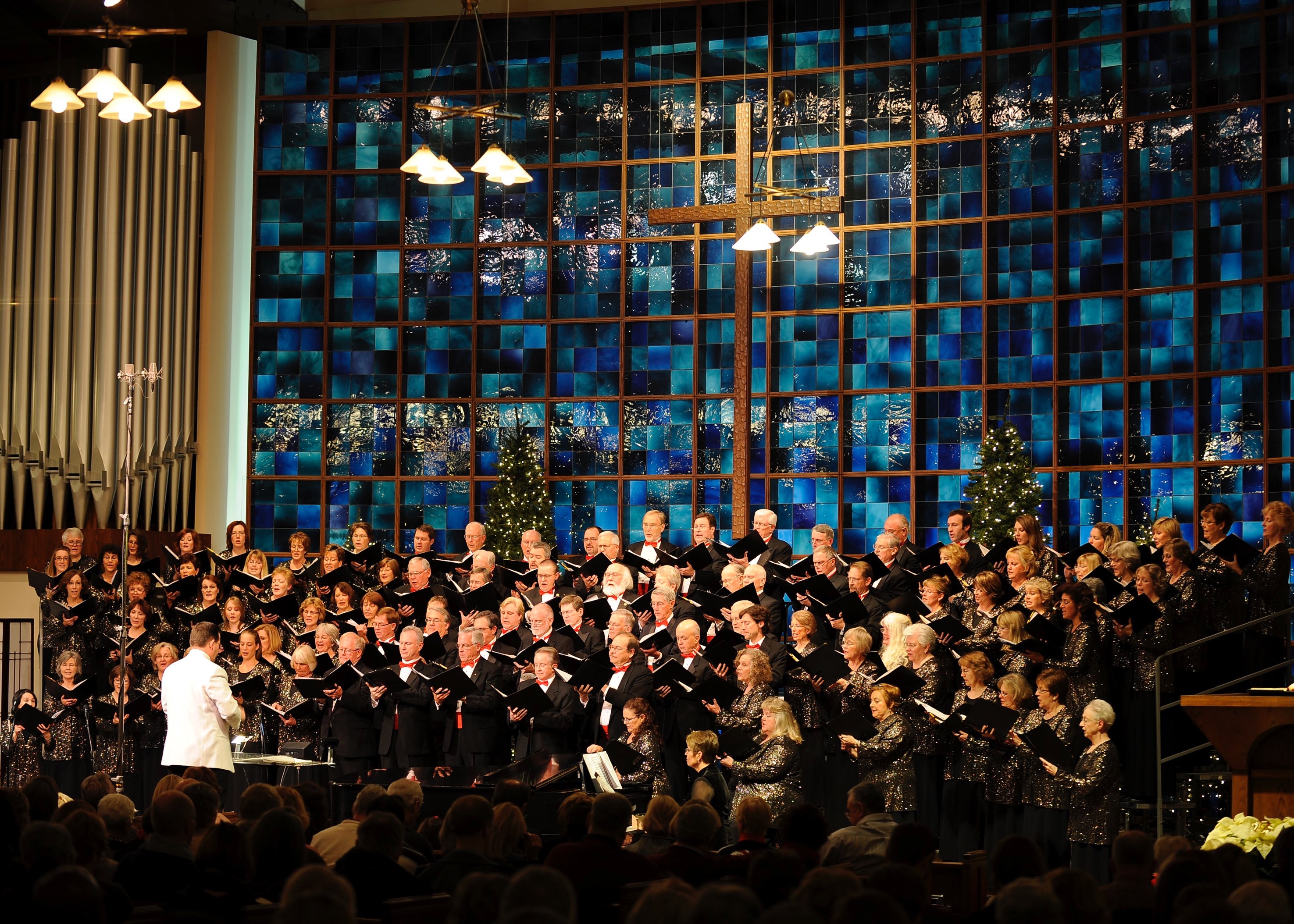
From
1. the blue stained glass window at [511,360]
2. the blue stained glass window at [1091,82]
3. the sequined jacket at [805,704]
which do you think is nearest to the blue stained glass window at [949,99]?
the blue stained glass window at [1091,82]

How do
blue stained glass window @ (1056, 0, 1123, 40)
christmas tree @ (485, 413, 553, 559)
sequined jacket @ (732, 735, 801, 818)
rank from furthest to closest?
christmas tree @ (485, 413, 553, 559) < blue stained glass window @ (1056, 0, 1123, 40) < sequined jacket @ (732, 735, 801, 818)

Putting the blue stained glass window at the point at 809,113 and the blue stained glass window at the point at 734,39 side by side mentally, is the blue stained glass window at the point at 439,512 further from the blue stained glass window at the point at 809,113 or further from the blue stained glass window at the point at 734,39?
the blue stained glass window at the point at 734,39

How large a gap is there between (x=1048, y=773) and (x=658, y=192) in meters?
6.41

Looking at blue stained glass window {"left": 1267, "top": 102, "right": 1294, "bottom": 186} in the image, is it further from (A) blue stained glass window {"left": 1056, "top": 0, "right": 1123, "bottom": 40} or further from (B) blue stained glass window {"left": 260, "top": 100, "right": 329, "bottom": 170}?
(B) blue stained glass window {"left": 260, "top": 100, "right": 329, "bottom": 170}

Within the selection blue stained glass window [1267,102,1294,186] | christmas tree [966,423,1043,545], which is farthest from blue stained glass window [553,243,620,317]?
blue stained glass window [1267,102,1294,186]

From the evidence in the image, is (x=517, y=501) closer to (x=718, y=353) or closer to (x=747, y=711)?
(x=718, y=353)

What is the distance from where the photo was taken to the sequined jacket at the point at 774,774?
20.5ft

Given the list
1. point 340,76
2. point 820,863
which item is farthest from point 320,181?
point 820,863

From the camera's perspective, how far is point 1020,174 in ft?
35.1

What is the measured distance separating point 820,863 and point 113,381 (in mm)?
8468

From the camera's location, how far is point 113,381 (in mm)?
11195

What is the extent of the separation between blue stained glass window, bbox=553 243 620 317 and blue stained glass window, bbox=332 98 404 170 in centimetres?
150

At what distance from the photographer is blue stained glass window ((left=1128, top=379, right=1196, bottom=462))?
1002 cm

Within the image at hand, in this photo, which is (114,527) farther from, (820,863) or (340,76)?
(820,863)
